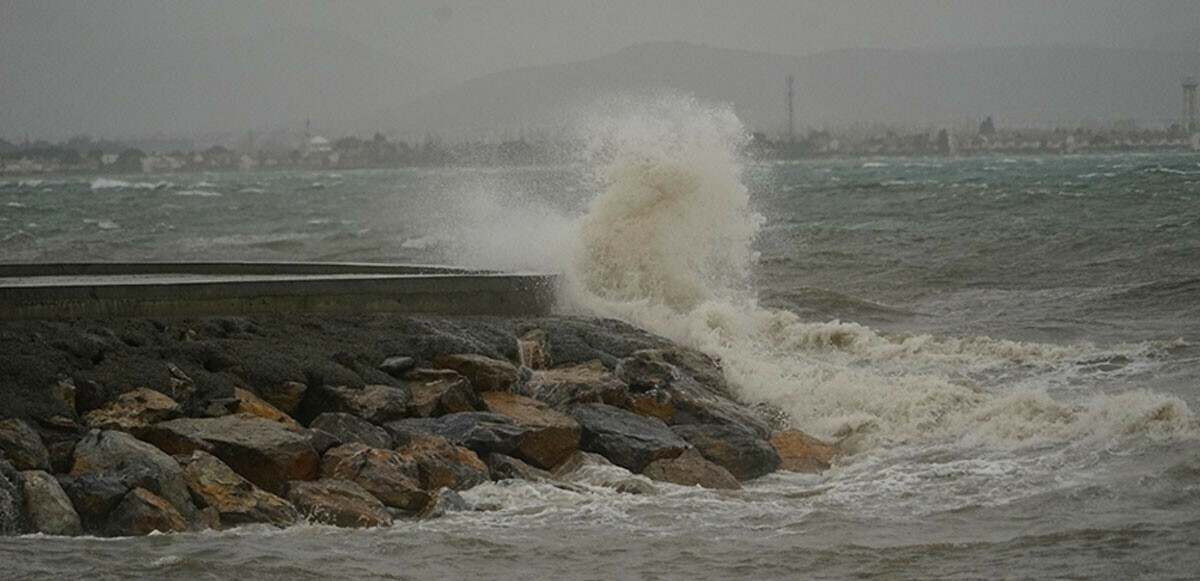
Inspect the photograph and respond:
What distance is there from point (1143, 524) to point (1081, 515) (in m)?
0.40

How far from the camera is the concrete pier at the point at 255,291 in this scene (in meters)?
12.0

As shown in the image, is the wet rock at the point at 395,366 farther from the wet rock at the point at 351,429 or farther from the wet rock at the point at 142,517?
the wet rock at the point at 142,517

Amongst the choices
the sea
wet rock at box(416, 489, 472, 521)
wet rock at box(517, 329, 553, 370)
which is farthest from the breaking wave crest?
wet rock at box(416, 489, 472, 521)

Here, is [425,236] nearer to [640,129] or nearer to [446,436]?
[640,129]

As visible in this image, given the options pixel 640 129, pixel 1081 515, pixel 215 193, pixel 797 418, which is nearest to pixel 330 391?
pixel 797 418

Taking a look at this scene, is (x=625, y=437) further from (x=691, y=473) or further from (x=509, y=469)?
(x=509, y=469)

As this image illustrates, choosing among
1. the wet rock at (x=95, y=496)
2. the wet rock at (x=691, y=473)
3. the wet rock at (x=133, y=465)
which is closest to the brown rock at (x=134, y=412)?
the wet rock at (x=133, y=465)

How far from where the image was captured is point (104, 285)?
12117 millimetres

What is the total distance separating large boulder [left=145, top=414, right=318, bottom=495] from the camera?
9.92 metres

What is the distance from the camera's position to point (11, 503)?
902 cm

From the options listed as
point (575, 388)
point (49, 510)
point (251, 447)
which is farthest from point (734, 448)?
point (49, 510)

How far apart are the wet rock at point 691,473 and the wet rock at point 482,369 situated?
145cm

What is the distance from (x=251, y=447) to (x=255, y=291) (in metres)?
3.07

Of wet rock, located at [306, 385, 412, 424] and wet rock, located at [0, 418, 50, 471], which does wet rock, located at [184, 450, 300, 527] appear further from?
wet rock, located at [306, 385, 412, 424]
